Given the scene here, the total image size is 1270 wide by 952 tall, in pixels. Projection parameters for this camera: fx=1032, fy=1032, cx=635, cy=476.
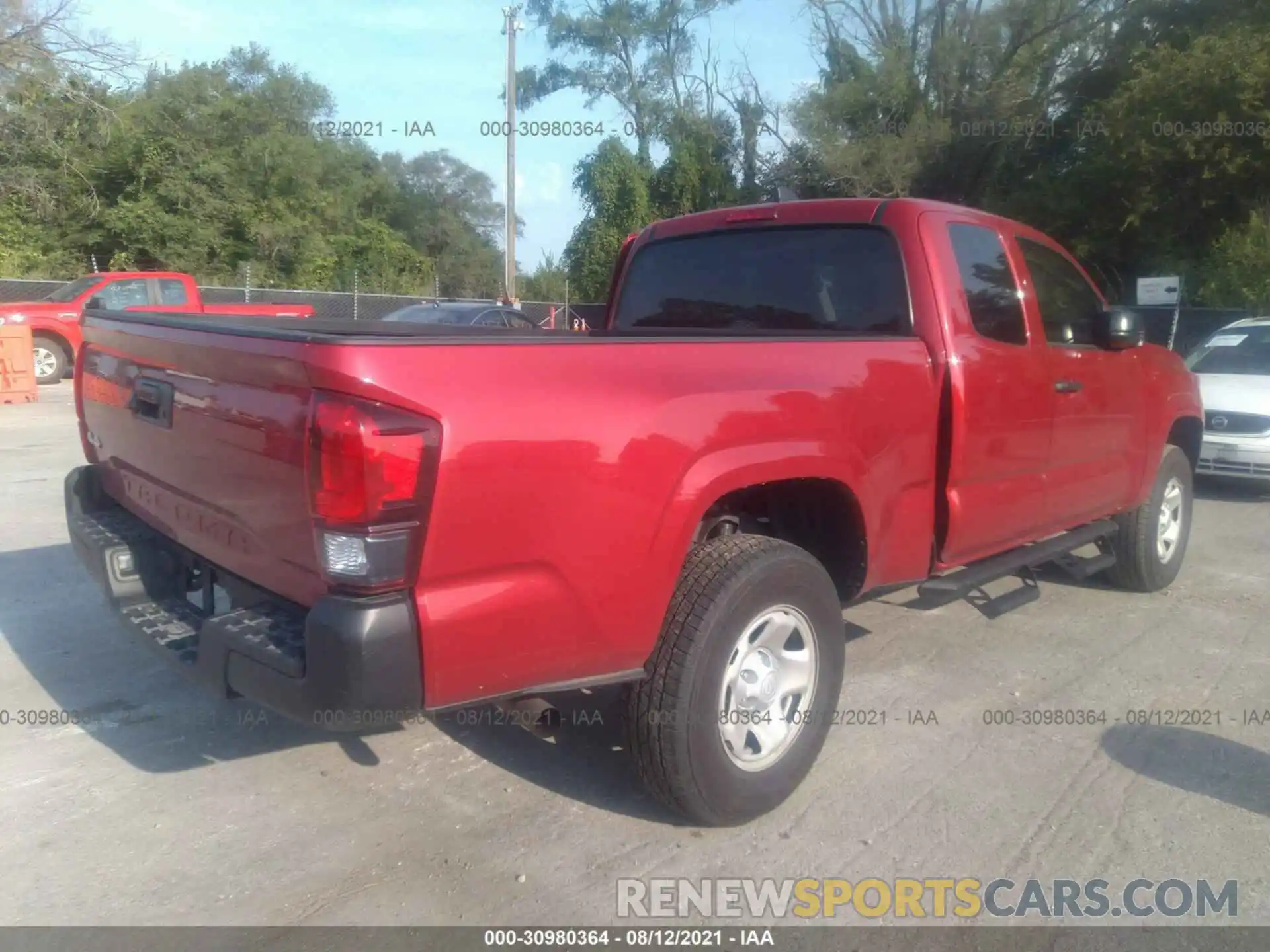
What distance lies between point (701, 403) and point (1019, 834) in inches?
67.1

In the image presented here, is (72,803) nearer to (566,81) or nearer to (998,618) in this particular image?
(998,618)

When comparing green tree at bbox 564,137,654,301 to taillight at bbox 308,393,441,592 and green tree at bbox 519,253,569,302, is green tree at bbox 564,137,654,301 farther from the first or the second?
taillight at bbox 308,393,441,592

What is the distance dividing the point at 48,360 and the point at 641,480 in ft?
53.9

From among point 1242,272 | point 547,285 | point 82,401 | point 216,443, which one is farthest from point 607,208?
point 216,443

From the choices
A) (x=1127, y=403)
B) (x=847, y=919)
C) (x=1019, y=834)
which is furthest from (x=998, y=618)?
(x=847, y=919)

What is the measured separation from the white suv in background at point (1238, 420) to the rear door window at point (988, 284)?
4.85 meters

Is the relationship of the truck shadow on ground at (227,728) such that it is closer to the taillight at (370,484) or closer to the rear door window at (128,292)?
the taillight at (370,484)

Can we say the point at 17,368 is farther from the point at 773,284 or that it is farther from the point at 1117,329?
the point at 1117,329

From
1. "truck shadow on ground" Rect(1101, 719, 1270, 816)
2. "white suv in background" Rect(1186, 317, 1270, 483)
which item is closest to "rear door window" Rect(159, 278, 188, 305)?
"white suv in background" Rect(1186, 317, 1270, 483)

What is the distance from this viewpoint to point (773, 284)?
14.2ft

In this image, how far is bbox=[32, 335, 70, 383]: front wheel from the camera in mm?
16031

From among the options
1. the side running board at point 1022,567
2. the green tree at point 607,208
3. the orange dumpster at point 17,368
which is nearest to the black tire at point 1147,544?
the side running board at point 1022,567

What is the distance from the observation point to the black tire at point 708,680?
2.93 m

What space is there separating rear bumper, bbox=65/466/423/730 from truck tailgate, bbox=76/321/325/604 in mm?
110
